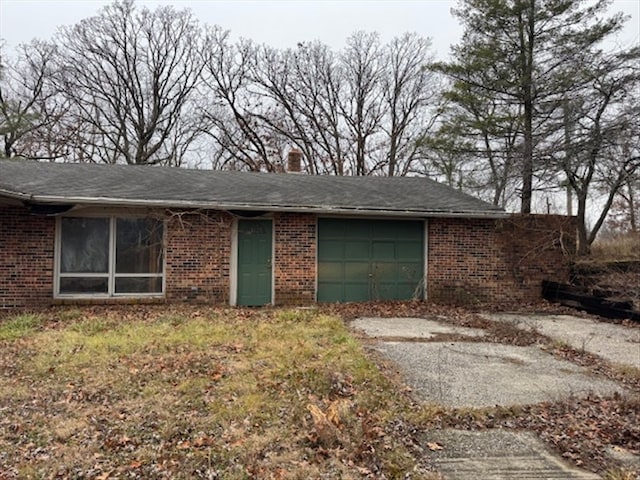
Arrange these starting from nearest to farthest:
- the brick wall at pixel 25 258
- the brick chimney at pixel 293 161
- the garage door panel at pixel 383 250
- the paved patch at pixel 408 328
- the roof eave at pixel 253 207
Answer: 1. the paved patch at pixel 408 328
2. the roof eave at pixel 253 207
3. the brick wall at pixel 25 258
4. the garage door panel at pixel 383 250
5. the brick chimney at pixel 293 161

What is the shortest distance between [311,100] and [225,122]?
204 inches

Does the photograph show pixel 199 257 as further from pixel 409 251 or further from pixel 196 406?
pixel 196 406

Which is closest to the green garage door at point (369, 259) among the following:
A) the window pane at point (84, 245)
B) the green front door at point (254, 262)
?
the green front door at point (254, 262)

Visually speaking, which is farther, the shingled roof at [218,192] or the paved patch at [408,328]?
the shingled roof at [218,192]

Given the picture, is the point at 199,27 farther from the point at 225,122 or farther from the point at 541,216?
the point at 541,216

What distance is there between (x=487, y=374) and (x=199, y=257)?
6.83 metres

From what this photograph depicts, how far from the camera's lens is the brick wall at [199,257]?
9.84 meters

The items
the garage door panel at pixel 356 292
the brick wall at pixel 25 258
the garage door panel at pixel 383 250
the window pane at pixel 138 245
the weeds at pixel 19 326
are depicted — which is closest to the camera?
the weeds at pixel 19 326

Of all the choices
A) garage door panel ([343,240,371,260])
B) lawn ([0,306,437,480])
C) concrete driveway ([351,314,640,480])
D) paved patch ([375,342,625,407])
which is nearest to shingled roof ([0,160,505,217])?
garage door panel ([343,240,371,260])

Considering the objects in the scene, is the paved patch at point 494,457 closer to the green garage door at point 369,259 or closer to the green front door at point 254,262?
the green front door at point 254,262

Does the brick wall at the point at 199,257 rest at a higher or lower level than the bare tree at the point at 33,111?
lower

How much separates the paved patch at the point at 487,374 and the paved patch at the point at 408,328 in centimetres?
64

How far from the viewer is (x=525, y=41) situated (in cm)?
1534

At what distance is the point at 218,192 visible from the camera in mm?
10523
